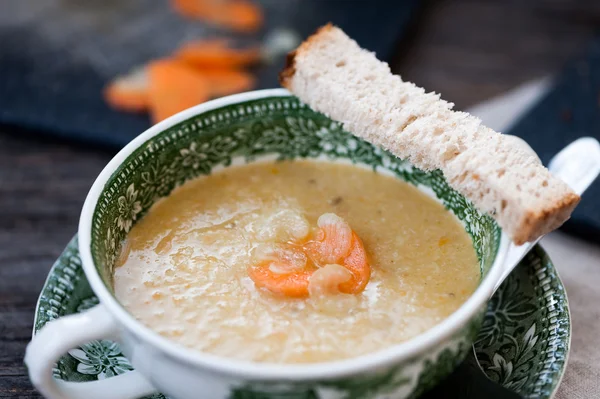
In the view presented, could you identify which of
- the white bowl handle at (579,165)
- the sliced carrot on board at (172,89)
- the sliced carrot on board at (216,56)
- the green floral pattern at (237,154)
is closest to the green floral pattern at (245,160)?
the green floral pattern at (237,154)

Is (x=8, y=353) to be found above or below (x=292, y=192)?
below

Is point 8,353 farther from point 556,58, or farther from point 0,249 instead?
point 556,58

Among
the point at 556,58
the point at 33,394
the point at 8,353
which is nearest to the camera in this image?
the point at 33,394

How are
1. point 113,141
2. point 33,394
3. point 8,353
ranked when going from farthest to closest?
point 113,141 → point 8,353 → point 33,394

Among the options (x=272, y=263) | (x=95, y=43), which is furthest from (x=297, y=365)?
(x=95, y=43)

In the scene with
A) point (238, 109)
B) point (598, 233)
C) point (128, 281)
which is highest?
point (238, 109)

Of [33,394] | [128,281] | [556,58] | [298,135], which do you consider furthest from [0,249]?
[556,58]

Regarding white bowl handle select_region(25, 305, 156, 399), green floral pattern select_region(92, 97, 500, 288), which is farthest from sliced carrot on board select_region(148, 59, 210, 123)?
white bowl handle select_region(25, 305, 156, 399)
